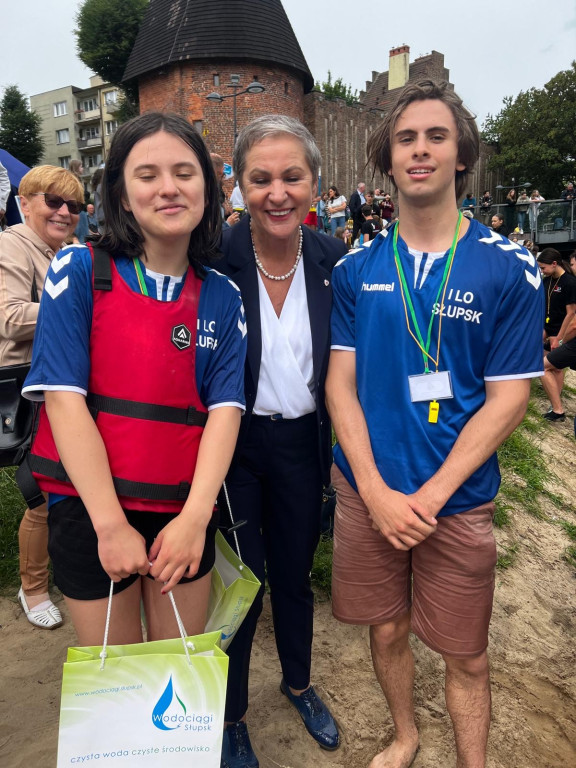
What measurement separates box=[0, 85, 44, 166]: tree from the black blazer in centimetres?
4710

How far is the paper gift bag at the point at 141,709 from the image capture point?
1.44 m

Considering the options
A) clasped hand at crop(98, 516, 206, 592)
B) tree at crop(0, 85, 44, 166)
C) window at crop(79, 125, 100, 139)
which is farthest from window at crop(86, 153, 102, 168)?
clasped hand at crop(98, 516, 206, 592)

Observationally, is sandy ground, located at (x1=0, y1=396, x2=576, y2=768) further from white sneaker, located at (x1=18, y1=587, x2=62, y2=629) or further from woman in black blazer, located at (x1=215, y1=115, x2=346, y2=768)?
woman in black blazer, located at (x1=215, y1=115, x2=346, y2=768)

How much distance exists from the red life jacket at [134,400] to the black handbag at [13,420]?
2.04ft

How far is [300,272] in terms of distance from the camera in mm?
2289

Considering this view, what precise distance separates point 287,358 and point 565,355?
6.13m

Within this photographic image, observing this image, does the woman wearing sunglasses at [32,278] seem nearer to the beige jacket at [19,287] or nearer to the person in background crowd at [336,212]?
the beige jacket at [19,287]

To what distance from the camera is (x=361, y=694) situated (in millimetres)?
2896

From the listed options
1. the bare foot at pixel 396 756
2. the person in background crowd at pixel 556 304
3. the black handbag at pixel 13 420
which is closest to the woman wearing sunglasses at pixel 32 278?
the black handbag at pixel 13 420

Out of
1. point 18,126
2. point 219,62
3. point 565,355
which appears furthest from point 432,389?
point 18,126

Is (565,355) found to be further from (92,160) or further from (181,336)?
(92,160)

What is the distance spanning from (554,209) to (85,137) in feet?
173

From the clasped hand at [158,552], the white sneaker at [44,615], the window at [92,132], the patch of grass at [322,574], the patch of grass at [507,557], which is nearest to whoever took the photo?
the clasped hand at [158,552]

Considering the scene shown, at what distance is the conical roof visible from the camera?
2795 cm
